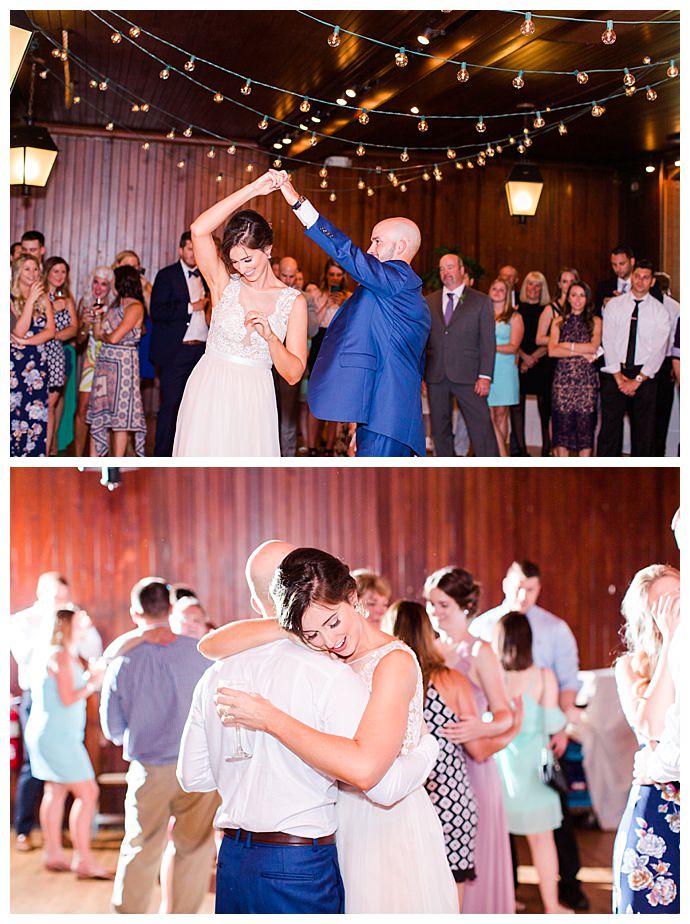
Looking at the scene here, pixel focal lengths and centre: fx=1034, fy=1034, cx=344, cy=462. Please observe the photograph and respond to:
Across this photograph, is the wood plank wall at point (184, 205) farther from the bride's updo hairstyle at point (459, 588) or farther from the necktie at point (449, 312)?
the bride's updo hairstyle at point (459, 588)

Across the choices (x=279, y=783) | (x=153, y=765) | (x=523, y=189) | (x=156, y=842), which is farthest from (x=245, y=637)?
(x=523, y=189)

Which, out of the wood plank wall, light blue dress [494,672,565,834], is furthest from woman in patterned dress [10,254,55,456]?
the wood plank wall

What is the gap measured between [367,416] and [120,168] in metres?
5.77

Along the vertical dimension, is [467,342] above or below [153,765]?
above

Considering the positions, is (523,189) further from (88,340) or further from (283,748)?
(283,748)

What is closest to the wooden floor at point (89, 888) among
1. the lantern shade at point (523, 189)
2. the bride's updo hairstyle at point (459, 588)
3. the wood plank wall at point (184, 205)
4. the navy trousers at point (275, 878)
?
the bride's updo hairstyle at point (459, 588)

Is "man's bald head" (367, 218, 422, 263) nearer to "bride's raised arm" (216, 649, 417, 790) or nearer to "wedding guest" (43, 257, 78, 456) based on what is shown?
"bride's raised arm" (216, 649, 417, 790)

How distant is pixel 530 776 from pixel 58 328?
3.54 metres

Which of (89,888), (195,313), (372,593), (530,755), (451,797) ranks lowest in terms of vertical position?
(89,888)

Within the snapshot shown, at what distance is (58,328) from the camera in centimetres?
589

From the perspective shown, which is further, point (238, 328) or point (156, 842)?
point (156, 842)

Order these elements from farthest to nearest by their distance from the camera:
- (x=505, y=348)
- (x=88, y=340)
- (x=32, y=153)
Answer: (x=88, y=340), (x=32, y=153), (x=505, y=348)
